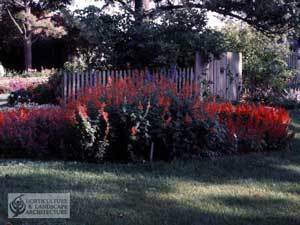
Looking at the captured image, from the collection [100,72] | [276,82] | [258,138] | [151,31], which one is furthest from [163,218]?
[276,82]

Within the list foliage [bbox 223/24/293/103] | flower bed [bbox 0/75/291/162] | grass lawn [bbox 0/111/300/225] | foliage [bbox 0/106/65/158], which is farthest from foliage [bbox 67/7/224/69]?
grass lawn [bbox 0/111/300/225]

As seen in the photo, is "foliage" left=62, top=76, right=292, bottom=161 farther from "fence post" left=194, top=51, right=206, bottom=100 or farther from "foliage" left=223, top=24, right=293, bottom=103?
"foliage" left=223, top=24, right=293, bottom=103

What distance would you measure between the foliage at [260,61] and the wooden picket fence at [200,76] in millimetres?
728

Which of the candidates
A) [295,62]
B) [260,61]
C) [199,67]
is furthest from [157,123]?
[295,62]

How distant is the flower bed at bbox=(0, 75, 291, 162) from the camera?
7.38 metres

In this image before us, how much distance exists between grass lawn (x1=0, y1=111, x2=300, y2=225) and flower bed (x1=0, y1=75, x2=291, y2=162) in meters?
0.31

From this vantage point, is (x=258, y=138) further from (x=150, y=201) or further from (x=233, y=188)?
(x=150, y=201)

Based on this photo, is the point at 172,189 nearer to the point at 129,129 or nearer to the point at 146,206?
the point at 146,206

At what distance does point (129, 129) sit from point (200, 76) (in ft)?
20.6

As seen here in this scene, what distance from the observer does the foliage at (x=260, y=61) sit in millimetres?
15656

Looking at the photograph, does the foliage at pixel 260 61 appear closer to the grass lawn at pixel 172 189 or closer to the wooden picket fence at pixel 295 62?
the wooden picket fence at pixel 295 62

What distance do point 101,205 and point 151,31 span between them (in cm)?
845

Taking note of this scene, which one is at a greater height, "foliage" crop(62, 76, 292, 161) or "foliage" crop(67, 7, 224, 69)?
"foliage" crop(67, 7, 224, 69)

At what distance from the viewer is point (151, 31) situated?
13297mm
